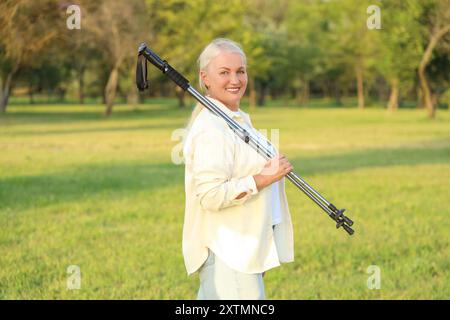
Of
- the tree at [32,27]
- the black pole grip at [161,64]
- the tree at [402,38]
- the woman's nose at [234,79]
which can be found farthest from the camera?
the tree at [402,38]

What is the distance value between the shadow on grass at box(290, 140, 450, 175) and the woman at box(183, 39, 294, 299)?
11013 millimetres

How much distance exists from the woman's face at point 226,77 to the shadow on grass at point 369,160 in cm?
1103

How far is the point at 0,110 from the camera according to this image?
40.8 metres

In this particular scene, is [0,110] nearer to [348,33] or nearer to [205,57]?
[348,33]

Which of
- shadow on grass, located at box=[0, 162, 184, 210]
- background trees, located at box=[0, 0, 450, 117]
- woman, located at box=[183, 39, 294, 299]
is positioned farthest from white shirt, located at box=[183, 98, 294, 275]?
background trees, located at box=[0, 0, 450, 117]

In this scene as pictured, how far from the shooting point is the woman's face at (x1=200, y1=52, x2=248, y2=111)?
290 cm

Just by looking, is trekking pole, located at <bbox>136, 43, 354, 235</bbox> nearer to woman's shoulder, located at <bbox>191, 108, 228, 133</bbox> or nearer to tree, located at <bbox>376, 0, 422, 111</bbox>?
woman's shoulder, located at <bbox>191, 108, 228, 133</bbox>

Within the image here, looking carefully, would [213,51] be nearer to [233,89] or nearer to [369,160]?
[233,89]

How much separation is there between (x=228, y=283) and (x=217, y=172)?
1.60ft

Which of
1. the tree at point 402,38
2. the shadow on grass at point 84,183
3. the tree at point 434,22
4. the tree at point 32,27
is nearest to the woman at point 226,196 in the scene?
the shadow on grass at point 84,183

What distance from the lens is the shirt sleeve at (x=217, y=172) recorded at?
2.74 meters

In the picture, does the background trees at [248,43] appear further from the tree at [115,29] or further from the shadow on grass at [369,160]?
the shadow on grass at [369,160]
